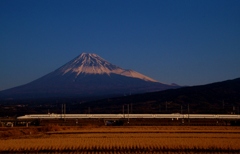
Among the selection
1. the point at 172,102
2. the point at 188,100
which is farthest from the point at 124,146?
the point at 188,100

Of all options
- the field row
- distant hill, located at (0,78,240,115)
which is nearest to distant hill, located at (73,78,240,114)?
distant hill, located at (0,78,240,115)

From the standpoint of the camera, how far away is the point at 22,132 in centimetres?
3338

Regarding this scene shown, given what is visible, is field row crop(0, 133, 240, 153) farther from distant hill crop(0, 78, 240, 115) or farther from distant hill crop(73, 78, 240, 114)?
distant hill crop(73, 78, 240, 114)

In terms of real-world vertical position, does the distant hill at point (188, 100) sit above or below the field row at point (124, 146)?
above

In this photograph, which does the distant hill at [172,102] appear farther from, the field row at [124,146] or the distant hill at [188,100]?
the field row at [124,146]

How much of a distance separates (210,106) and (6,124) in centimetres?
5680

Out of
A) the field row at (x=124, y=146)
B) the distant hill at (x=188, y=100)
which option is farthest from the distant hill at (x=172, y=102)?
the field row at (x=124, y=146)

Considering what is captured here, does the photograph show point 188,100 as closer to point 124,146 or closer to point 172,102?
point 172,102

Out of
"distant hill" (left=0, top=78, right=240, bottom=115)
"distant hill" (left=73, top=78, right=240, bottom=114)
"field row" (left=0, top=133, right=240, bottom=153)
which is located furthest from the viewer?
"distant hill" (left=73, top=78, right=240, bottom=114)

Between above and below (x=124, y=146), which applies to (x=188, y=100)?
above

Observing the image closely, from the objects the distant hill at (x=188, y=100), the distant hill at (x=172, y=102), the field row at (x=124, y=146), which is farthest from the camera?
the distant hill at (x=188, y=100)

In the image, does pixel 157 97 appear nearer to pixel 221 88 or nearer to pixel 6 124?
pixel 221 88

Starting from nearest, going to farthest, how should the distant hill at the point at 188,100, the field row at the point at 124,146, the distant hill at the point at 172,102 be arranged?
1. the field row at the point at 124,146
2. the distant hill at the point at 172,102
3. the distant hill at the point at 188,100

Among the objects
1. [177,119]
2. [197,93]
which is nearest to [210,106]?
[197,93]
